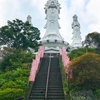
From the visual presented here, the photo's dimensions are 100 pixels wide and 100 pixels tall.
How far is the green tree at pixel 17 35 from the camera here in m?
25.9

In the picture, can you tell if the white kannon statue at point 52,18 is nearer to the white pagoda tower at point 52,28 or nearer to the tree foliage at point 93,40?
the white pagoda tower at point 52,28

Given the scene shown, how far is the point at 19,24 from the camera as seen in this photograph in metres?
27.4

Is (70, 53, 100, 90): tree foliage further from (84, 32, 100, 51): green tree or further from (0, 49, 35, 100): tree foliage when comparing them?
(84, 32, 100, 51): green tree

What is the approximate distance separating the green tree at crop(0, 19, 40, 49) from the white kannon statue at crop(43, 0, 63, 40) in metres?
8.65

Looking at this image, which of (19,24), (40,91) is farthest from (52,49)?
(40,91)

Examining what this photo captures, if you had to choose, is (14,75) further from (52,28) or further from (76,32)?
(76,32)

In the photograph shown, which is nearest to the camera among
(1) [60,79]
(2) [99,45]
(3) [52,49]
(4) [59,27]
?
(1) [60,79]

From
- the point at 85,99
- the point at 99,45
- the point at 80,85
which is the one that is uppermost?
the point at 99,45

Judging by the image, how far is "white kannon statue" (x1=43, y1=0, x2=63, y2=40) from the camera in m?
36.2

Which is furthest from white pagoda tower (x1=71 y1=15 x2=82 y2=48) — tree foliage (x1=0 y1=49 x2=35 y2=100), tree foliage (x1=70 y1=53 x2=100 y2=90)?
tree foliage (x1=70 y1=53 x2=100 y2=90)

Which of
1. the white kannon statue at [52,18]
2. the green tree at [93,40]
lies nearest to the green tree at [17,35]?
the green tree at [93,40]

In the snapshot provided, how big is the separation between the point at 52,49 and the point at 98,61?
66.2 feet

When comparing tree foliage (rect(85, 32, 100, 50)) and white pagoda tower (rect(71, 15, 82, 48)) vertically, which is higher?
white pagoda tower (rect(71, 15, 82, 48))

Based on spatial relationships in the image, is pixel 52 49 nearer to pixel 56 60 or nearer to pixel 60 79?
pixel 56 60
